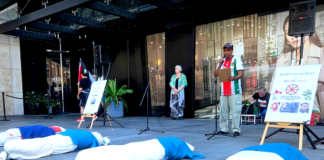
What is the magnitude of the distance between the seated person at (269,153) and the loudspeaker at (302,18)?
2732 millimetres

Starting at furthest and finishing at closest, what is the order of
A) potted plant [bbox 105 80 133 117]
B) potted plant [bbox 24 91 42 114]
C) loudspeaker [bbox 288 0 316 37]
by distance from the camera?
potted plant [bbox 24 91 42 114] < potted plant [bbox 105 80 133 117] < loudspeaker [bbox 288 0 316 37]

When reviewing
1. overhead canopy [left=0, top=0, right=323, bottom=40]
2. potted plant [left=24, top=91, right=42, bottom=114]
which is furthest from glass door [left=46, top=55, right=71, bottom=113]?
overhead canopy [left=0, top=0, right=323, bottom=40]

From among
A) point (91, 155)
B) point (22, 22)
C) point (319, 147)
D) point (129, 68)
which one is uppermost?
point (22, 22)

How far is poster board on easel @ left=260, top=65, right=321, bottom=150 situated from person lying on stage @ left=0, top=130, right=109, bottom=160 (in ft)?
9.19

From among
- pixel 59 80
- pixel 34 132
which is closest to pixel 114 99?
pixel 34 132

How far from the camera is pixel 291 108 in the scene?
168 inches

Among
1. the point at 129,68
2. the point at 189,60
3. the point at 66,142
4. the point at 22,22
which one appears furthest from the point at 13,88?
the point at 66,142

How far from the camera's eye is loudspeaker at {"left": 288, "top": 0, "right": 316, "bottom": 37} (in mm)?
4660

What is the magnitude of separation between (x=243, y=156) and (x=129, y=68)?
9560mm

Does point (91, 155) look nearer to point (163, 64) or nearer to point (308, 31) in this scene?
point (308, 31)

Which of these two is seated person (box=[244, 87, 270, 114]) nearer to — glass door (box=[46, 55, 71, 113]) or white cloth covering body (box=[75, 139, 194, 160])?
white cloth covering body (box=[75, 139, 194, 160])

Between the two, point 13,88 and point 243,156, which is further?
point 13,88

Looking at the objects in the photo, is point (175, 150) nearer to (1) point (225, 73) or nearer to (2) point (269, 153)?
(2) point (269, 153)

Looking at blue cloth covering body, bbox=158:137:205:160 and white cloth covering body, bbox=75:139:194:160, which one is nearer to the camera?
white cloth covering body, bbox=75:139:194:160
